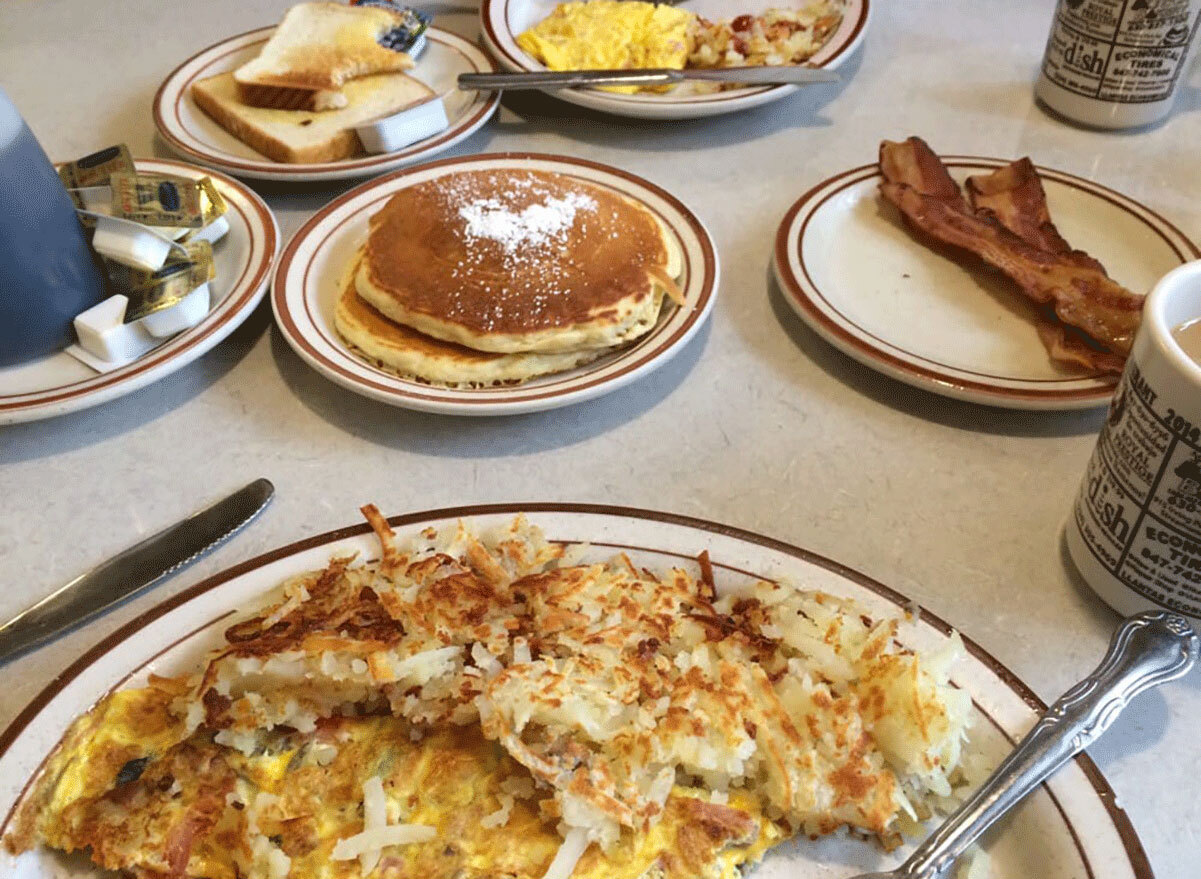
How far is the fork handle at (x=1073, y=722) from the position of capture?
857 mm

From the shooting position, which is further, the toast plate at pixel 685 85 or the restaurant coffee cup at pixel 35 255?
the toast plate at pixel 685 85

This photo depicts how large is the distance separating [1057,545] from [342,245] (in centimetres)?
125

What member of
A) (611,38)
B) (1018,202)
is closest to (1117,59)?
(1018,202)

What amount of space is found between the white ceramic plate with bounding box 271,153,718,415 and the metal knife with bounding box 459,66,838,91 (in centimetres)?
29

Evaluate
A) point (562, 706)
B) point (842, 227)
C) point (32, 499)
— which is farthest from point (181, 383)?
point (842, 227)

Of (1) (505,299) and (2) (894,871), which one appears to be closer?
(2) (894,871)

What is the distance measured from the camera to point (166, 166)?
5.88ft

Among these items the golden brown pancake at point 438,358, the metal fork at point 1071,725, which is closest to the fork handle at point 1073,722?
the metal fork at point 1071,725

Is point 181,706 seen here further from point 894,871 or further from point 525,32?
point 525,32

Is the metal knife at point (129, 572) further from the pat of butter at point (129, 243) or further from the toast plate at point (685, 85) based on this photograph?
the toast plate at point (685, 85)

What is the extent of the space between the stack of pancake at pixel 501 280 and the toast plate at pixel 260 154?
0.29 m

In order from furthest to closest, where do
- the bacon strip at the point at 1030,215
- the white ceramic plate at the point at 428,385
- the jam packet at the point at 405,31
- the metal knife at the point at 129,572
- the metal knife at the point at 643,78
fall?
the jam packet at the point at 405,31 → the metal knife at the point at 643,78 → the bacon strip at the point at 1030,215 → the white ceramic plate at the point at 428,385 → the metal knife at the point at 129,572

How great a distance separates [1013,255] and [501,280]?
866 mm

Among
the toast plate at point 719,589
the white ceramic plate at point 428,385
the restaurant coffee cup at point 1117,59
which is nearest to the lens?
the toast plate at point 719,589
